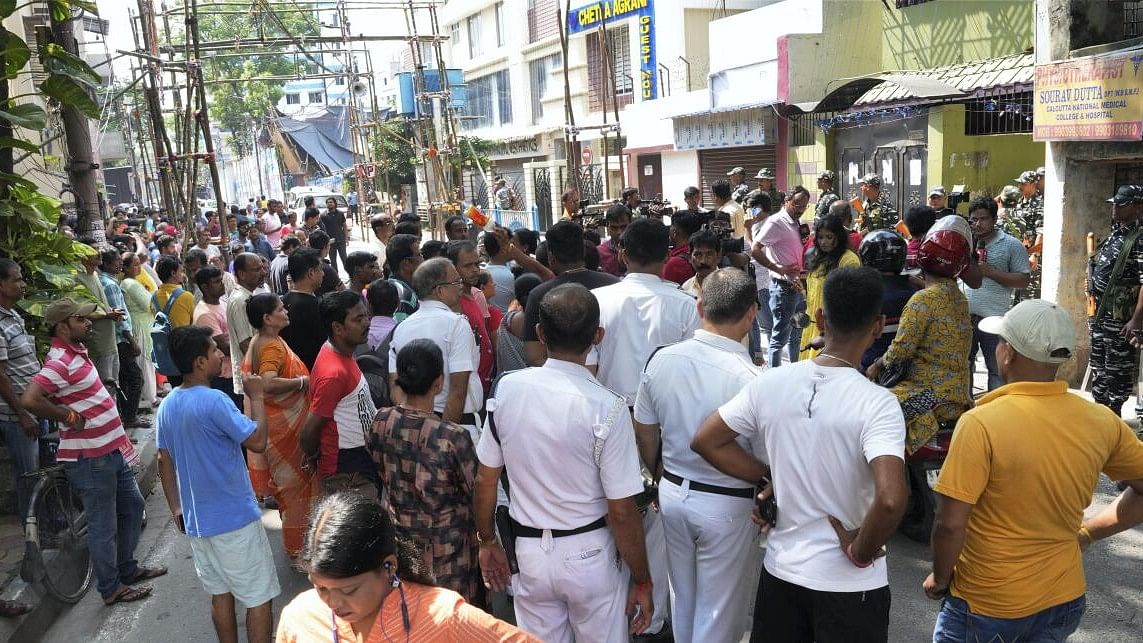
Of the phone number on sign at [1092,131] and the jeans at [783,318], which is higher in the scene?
the phone number on sign at [1092,131]

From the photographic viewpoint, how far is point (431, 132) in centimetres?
2070

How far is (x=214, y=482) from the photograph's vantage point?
371 cm

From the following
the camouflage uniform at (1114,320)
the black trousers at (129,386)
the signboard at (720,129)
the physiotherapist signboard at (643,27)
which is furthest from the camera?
the physiotherapist signboard at (643,27)

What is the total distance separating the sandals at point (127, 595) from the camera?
4.89 m

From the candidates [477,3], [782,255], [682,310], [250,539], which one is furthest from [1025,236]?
[477,3]

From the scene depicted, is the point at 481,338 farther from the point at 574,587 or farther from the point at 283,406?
the point at 574,587

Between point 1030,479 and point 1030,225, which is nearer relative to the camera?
point 1030,479

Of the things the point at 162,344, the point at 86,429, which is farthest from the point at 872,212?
the point at 86,429

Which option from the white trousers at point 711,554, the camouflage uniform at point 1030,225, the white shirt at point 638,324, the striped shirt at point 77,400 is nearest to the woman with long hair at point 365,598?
the white trousers at point 711,554

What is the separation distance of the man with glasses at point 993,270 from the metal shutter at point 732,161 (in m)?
11.3

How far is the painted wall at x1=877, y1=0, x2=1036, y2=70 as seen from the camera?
11883 millimetres

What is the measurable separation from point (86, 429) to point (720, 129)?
1587cm

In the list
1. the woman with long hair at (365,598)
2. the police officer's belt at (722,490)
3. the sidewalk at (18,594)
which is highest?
the woman with long hair at (365,598)

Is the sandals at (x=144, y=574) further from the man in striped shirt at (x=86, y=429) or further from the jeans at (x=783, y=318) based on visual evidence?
the jeans at (x=783, y=318)
